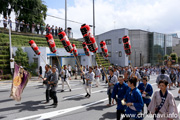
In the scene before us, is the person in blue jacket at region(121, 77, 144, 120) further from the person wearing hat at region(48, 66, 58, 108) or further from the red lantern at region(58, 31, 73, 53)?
the red lantern at region(58, 31, 73, 53)

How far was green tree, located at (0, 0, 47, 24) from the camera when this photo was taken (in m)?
26.0

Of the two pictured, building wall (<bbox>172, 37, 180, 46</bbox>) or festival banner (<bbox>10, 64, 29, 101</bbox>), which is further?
building wall (<bbox>172, 37, 180, 46</bbox>)

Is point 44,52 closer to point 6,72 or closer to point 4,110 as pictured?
point 6,72

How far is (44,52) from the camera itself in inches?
786

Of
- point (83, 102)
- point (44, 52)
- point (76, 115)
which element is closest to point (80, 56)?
point (44, 52)

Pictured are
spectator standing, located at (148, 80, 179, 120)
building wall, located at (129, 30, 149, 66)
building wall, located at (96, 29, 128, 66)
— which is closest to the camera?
spectator standing, located at (148, 80, 179, 120)

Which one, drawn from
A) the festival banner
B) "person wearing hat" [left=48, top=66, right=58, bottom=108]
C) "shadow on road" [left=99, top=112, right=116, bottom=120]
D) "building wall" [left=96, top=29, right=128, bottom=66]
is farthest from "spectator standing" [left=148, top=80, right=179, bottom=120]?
"building wall" [left=96, top=29, right=128, bottom=66]

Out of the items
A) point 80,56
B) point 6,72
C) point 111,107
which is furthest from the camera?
point 80,56

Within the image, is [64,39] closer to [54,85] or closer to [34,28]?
[54,85]

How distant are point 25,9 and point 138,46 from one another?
29617 millimetres

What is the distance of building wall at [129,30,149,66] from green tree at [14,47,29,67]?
1118 inches

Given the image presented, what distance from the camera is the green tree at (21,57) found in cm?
2009

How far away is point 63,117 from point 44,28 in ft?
77.2

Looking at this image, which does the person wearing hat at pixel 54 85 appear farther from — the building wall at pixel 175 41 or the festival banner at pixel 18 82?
the building wall at pixel 175 41
